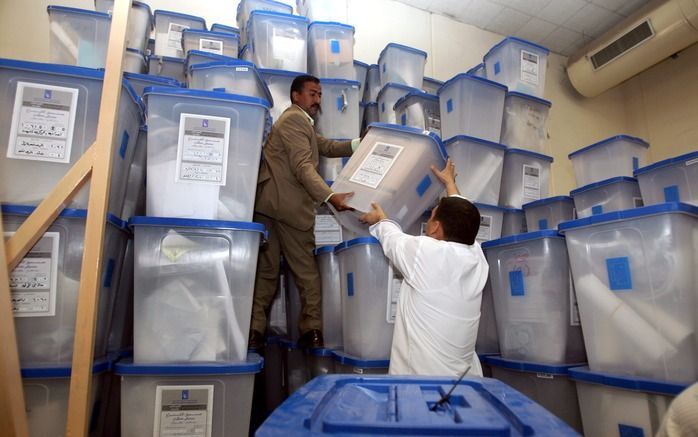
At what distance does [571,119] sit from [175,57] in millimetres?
3562

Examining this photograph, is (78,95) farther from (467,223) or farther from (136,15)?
(136,15)

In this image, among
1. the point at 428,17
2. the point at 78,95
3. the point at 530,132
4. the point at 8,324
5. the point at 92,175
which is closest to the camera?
the point at 8,324

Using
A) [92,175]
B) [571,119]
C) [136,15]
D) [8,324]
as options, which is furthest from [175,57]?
[571,119]

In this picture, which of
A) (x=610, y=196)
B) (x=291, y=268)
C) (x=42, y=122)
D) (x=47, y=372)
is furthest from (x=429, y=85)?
(x=47, y=372)

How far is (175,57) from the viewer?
2.66 meters

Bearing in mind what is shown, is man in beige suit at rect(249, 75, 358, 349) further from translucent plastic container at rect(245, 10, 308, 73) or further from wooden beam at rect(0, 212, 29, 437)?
wooden beam at rect(0, 212, 29, 437)

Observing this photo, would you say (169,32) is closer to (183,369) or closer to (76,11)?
(76,11)

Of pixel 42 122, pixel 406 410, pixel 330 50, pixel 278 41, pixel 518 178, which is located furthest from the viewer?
pixel 330 50

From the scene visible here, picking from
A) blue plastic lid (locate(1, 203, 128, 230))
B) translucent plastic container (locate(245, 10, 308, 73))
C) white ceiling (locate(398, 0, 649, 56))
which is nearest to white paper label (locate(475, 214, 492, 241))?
translucent plastic container (locate(245, 10, 308, 73))

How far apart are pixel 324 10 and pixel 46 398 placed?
257 cm

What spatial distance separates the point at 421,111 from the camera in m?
2.49

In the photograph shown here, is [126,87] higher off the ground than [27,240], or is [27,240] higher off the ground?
[126,87]

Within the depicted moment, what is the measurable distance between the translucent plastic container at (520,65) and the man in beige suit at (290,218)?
1.26 metres

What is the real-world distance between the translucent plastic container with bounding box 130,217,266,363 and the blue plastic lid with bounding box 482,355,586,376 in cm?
93
